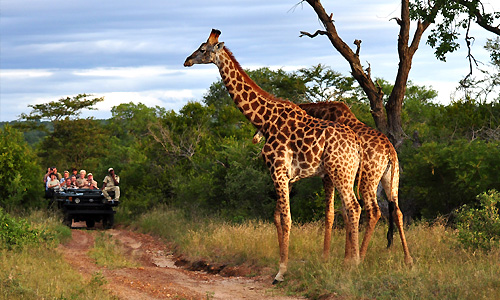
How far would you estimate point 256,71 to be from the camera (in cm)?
5188

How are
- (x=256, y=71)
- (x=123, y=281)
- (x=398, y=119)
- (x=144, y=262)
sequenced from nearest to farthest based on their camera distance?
1. (x=123, y=281)
2. (x=144, y=262)
3. (x=398, y=119)
4. (x=256, y=71)

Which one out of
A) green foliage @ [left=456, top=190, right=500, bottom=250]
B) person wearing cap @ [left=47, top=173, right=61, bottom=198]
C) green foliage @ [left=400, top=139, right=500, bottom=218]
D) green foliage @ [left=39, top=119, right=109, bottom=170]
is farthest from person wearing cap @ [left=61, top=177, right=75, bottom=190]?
green foliage @ [left=39, top=119, right=109, bottom=170]

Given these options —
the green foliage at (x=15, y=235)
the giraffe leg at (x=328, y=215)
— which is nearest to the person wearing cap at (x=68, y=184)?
the green foliage at (x=15, y=235)

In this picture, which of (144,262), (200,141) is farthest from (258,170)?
(200,141)

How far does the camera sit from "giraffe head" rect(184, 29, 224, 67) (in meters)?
11.4

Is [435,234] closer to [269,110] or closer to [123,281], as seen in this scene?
[269,110]

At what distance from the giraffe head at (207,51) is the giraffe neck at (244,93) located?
0.50 ft

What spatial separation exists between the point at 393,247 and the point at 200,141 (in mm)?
16140

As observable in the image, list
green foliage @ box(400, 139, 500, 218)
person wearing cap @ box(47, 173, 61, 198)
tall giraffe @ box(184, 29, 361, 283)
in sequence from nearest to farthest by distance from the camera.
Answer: tall giraffe @ box(184, 29, 361, 283), green foliage @ box(400, 139, 500, 218), person wearing cap @ box(47, 173, 61, 198)

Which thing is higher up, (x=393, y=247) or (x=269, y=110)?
(x=269, y=110)

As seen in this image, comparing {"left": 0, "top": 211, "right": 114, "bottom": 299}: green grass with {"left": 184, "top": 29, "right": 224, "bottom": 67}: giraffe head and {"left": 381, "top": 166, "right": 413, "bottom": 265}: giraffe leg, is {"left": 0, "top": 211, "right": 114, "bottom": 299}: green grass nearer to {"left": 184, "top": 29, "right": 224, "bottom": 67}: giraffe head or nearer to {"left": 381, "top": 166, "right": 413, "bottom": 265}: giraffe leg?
{"left": 184, "top": 29, "right": 224, "bottom": 67}: giraffe head

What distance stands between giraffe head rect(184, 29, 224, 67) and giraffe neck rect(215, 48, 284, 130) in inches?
5.9

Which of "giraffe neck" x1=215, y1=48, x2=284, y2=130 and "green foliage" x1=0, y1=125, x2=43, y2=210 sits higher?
"giraffe neck" x1=215, y1=48, x2=284, y2=130

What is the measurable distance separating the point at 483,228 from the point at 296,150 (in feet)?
12.5
